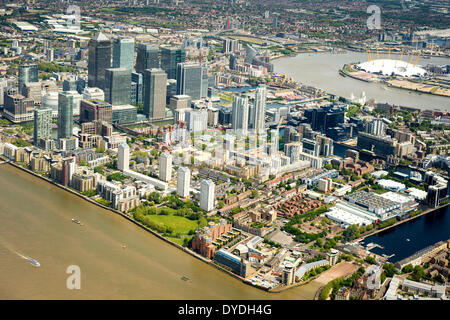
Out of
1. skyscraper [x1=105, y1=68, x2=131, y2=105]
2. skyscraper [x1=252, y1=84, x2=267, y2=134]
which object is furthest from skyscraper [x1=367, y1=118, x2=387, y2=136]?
skyscraper [x1=105, y1=68, x2=131, y2=105]

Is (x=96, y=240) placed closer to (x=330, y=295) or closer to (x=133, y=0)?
(x=330, y=295)

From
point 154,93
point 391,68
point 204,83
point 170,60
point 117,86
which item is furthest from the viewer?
point 391,68

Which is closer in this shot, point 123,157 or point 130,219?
point 130,219

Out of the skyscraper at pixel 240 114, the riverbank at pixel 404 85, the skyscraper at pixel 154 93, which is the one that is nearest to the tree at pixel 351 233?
the skyscraper at pixel 240 114

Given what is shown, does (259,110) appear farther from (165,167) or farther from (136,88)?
(165,167)

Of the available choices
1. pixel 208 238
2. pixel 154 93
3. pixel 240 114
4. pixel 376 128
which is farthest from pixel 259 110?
pixel 208 238

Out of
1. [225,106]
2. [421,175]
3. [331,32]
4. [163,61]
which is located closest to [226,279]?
[421,175]

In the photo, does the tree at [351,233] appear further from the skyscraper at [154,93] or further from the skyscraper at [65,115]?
the skyscraper at [154,93]
